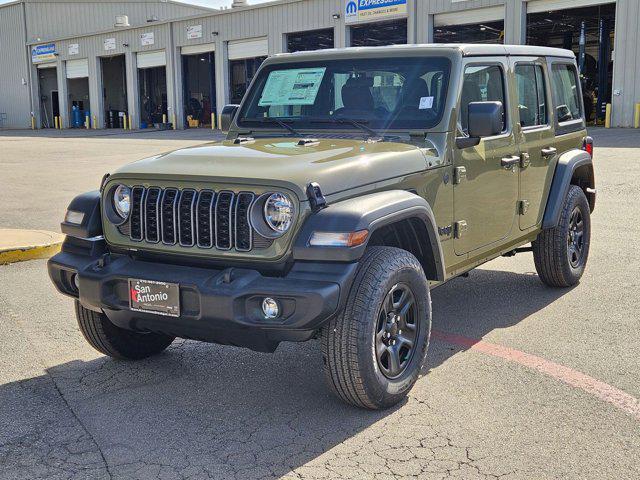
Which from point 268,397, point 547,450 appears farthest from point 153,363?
point 547,450

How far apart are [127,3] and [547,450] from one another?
57171 mm

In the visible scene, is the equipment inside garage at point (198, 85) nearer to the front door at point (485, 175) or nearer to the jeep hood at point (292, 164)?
the front door at point (485, 175)

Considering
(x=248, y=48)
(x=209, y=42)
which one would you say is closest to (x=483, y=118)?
(x=248, y=48)

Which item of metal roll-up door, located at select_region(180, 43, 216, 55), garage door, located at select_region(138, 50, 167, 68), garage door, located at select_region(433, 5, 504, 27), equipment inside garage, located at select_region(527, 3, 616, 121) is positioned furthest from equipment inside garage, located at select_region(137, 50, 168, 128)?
equipment inside garage, located at select_region(527, 3, 616, 121)

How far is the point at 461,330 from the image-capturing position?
18.0ft

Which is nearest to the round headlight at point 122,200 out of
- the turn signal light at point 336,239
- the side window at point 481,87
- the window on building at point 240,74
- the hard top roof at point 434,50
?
the turn signal light at point 336,239

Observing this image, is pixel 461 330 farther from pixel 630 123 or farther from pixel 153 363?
pixel 630 123

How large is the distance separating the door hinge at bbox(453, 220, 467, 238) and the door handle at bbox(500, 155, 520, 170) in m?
0.69

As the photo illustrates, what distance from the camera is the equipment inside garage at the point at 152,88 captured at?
45094 mm

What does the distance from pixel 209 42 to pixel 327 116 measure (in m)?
37.8

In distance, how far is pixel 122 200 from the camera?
167 inches

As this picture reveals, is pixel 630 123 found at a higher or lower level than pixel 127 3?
lower

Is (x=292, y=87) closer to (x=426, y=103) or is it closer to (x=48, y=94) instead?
(x=426, y=103)

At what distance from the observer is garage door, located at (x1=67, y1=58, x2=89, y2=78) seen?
49562 millimetres
